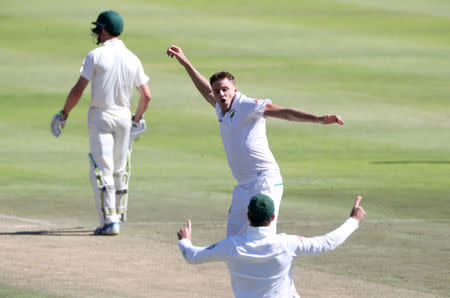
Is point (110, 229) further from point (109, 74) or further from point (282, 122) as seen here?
point (282, 122)

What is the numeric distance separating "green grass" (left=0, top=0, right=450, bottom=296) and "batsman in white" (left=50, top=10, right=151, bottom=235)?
1.84 feet

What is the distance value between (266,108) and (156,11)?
26264mm

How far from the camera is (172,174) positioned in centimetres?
1688

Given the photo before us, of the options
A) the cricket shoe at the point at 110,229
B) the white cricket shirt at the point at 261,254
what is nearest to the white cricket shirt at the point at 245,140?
the white cricket shirt at the point at 261,254

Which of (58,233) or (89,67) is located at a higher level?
(89,67)

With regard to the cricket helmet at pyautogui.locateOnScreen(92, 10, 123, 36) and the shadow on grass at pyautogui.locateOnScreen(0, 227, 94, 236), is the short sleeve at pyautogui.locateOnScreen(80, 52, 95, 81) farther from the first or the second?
the shadow on grass at pyautogui.locateOnScreen(0, 227, 94, 236)

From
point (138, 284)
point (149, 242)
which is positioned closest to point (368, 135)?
point (149, 242)

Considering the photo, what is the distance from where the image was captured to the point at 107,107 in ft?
38.0

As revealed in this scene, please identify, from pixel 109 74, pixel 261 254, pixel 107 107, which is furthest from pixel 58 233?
pixel 261 254

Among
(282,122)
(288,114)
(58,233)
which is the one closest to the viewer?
(288,114)

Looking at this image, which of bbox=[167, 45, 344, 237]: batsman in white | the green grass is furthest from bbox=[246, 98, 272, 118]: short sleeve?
the green grass

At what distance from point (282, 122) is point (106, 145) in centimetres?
1065

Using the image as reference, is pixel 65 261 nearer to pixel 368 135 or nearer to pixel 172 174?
pixel 172 174

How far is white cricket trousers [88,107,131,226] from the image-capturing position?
11555 millimetres
